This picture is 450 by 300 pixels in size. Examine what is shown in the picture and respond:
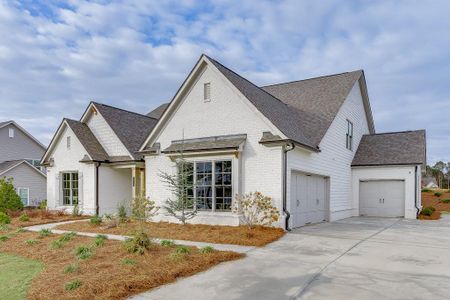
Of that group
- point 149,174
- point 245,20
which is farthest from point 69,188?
point 245,20

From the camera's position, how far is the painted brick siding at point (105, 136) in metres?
18.5

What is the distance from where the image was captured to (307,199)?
1488 cm

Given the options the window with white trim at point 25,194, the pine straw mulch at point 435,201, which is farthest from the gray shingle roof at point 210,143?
the pine straw mulch at point 435,201

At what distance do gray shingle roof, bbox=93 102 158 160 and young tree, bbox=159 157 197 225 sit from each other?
16.4ft

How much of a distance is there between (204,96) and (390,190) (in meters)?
12.1

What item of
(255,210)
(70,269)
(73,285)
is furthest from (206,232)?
(73,285)

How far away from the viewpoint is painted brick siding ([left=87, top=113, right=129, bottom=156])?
18516 mm

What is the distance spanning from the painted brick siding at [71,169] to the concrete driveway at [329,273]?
11.8 m

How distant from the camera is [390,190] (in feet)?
62.3

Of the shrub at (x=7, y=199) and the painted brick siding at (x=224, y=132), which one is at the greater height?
the painted brick siding at (x=224, y=132)

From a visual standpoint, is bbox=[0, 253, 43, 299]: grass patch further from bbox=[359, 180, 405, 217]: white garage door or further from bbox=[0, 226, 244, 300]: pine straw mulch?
bbox=[359, 180, 405, 217]: white garage door

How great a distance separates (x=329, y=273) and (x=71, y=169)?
1624 cm

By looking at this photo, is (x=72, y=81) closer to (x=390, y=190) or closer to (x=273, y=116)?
(x=273, y=116)

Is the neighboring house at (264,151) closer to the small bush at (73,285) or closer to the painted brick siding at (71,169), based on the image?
the painted brick siding at (71,169)
